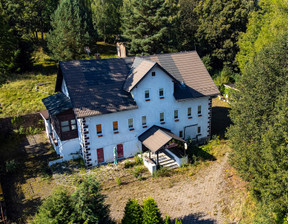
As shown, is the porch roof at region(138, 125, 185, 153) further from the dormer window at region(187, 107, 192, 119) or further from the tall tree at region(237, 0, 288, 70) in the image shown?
the tall tree at region(237, 0, 288, 70)

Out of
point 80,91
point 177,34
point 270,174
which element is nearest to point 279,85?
point 270,174

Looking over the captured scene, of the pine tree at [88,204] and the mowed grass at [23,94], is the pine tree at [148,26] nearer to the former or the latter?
the mowed grass at [23,94]

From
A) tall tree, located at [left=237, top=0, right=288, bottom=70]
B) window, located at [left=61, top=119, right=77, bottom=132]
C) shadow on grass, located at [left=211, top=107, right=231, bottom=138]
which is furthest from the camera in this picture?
tall tree, located at [left=237, top=0, right=288, bottom=70]

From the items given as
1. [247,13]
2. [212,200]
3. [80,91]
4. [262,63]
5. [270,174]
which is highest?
[247,13]

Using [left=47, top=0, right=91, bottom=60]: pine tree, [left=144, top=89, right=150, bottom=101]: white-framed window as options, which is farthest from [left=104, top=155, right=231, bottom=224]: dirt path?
[left=47, top=0, right=91, bottom=60]: pine tree

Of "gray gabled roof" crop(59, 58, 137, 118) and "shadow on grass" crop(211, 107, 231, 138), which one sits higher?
"gray gabled roof" crop(59, 58, 137, 118)

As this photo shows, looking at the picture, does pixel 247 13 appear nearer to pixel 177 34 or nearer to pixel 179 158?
pixel 177 34
